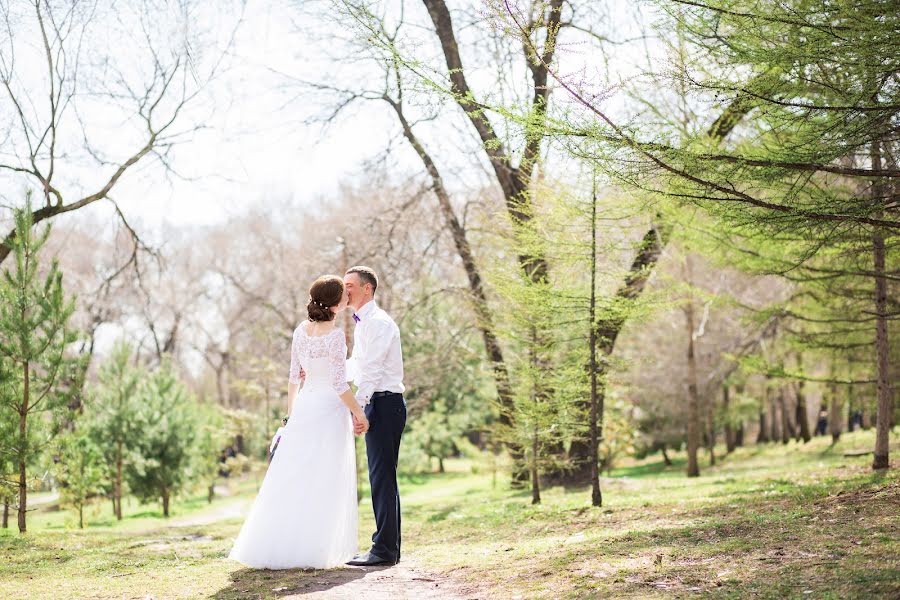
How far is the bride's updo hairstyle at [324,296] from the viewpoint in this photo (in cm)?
578

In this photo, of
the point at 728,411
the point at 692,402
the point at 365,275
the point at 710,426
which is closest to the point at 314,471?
the point at 365,275

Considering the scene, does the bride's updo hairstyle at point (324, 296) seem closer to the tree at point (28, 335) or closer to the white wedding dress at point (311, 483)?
the white wedding dress at point (311, 483)

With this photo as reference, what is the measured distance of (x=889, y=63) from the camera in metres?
5.31

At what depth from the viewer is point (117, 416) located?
57.6 ft

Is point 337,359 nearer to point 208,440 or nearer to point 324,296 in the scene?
point 324,296

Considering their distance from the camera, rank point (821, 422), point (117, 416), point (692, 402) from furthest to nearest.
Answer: point (821, 422) → point (692, 402) → point (117, 416)

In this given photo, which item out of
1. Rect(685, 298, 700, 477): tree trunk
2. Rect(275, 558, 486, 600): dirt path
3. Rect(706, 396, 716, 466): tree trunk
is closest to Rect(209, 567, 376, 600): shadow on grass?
Rect(275, 558, 486, 600): dirt path

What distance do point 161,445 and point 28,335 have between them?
30.1ft

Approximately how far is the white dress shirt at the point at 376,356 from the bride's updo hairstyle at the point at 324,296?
25 cm

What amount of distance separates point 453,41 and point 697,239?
5.61 metres

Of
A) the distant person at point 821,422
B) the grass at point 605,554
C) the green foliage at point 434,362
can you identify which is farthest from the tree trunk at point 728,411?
the grass at point 605,554

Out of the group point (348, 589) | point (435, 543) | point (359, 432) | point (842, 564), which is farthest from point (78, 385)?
point (842, 564)

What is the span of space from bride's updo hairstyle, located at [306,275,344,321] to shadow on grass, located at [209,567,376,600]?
1749 millimetres

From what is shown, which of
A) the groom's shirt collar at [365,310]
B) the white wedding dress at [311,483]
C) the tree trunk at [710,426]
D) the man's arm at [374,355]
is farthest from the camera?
the tree trunk at [710,426]
